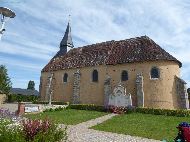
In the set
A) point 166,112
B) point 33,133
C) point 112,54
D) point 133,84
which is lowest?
point 166,112

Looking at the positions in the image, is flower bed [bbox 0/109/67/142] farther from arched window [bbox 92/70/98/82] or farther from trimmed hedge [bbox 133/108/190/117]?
arched window [bbox 92/70/98/82]

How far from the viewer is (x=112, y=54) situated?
33.7 meters

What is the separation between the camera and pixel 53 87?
3822 centimetres

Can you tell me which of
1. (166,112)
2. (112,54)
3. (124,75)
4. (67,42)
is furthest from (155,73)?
(67,42)

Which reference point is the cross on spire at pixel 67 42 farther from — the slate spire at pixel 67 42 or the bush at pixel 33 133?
the bush at pixel 33 133

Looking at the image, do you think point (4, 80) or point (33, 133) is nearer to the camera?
point (33, 133)

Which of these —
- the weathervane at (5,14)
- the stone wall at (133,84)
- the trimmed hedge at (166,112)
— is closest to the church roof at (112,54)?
the stone wall at (133,84)

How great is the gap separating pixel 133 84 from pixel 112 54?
5.90 metres

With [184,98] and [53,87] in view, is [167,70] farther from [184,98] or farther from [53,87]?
[53,87]

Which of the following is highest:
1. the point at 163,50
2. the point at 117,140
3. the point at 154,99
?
the point at 163,50

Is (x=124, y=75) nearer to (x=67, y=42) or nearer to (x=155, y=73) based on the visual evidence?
(x=155, y=73)

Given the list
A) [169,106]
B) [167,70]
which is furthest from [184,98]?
[167,70]

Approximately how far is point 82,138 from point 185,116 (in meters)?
14.2

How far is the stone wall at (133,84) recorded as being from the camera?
2850 cm
